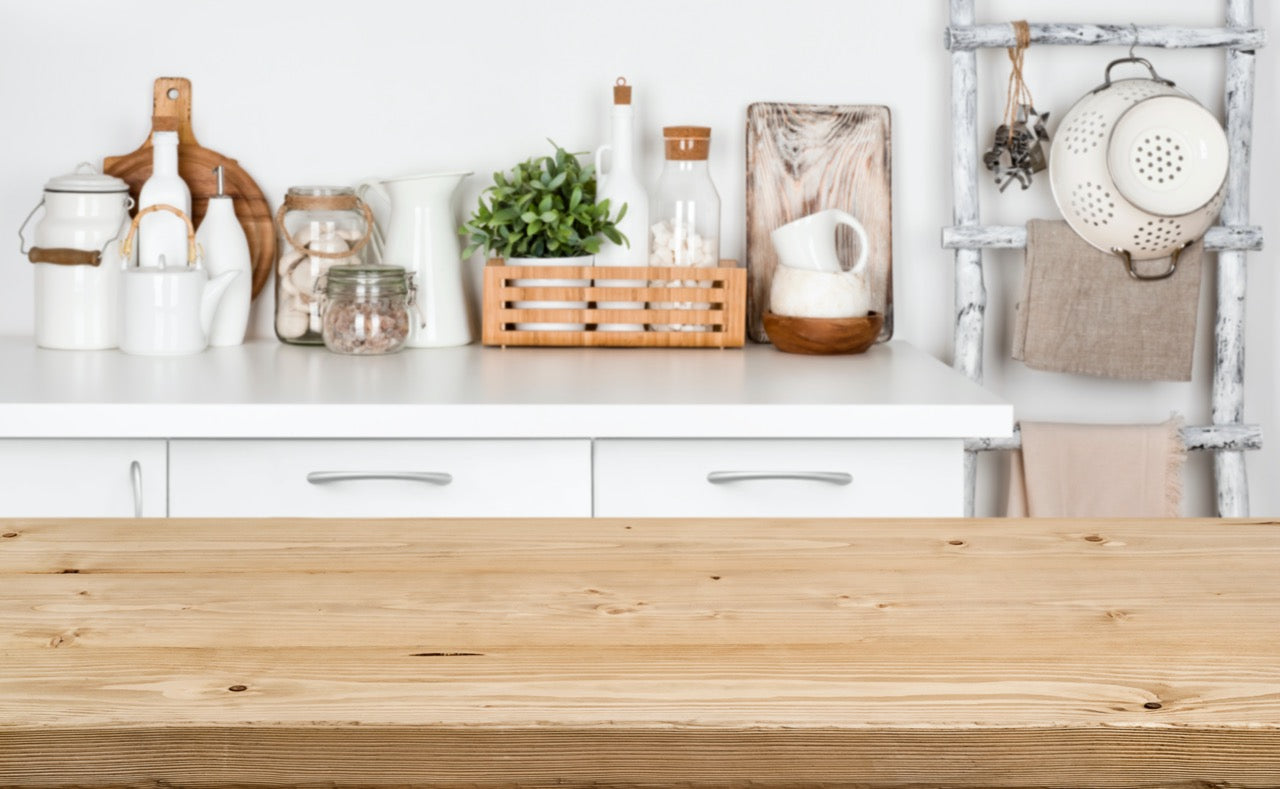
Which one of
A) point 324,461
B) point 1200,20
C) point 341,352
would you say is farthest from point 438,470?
point 1200,20

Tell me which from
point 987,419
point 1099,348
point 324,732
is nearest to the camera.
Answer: point 324,732

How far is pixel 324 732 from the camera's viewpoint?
585 mm

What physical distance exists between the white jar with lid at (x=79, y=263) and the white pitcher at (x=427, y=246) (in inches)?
16.7

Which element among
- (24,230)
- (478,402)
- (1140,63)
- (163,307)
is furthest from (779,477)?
(24,230)

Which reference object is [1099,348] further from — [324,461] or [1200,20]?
[324,461]

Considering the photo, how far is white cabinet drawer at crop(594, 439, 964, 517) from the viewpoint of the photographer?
1943 millimetres

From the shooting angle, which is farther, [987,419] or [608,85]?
[608,85]

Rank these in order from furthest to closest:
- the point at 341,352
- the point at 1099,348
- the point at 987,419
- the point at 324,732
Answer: the point at 1099,348 < the point at 341,352 < the point at 987,419 < the point at 324,732

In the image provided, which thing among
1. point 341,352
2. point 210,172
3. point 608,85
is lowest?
point 341,352

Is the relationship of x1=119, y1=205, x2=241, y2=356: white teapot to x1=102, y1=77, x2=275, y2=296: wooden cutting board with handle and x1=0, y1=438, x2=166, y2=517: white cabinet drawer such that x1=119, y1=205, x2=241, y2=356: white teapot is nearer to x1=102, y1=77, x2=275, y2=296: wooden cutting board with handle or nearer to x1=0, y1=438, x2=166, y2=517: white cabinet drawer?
x1=102, y1=77, x2=275, y2=296: wooden cutting board with handle

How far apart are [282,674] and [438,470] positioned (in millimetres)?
1299

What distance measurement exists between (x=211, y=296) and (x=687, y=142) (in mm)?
821

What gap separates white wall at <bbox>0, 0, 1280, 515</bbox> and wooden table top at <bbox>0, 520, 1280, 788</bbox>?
1741mm

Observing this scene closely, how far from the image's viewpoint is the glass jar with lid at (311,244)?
240 centimetres
